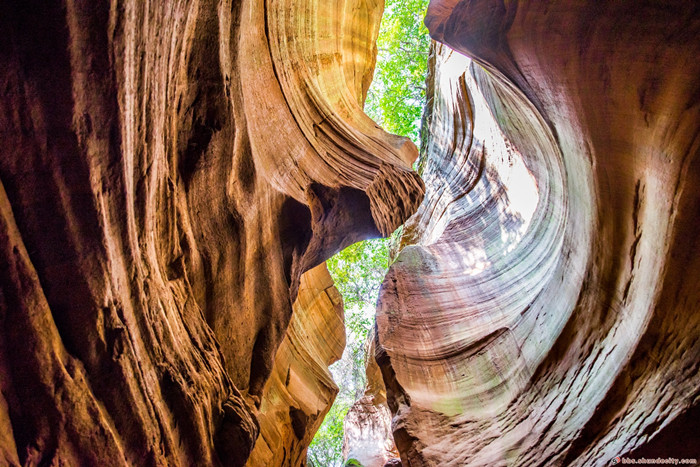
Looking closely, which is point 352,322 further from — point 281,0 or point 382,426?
point 281,0

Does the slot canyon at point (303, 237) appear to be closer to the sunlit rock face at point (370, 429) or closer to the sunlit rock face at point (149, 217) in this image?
the sunlit rock face at point (149, 217)

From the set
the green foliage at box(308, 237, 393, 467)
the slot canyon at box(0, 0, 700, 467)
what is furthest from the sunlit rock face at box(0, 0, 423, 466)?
the green foliage at box(308, 237, 393, 467)

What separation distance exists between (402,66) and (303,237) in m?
12.5

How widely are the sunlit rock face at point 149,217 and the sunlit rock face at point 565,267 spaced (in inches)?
108

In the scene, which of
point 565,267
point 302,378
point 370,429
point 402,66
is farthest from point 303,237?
point 402,66

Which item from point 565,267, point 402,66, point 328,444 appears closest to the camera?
point 565,267

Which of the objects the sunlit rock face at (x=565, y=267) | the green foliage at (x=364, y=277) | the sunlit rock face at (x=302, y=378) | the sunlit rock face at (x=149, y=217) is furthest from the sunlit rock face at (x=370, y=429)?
the sunlit rock face at (x=149, y=217)

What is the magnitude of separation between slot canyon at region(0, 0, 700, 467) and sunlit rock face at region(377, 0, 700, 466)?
28 mm

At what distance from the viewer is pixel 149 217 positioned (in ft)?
10.3

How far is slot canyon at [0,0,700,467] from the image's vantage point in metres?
2.45

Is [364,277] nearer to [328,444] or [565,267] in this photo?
[328,444]

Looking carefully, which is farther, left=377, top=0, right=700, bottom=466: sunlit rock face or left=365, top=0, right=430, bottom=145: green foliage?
left=365, top=0, right=430, bottom=145: green foliage

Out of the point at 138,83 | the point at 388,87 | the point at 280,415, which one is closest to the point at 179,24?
the point at 138,83

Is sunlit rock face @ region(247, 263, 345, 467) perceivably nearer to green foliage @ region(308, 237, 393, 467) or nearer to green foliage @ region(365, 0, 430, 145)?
green foliage @ region(308, 237, 393, 467)
